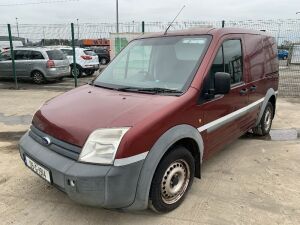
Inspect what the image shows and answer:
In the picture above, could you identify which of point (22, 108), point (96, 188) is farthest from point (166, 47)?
point (22, 108)

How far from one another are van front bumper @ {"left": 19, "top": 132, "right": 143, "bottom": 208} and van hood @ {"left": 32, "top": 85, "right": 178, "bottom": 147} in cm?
25

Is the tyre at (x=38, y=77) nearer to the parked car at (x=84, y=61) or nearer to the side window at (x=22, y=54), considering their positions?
the side window at (x=22, y=54)

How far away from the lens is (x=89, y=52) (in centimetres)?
1825

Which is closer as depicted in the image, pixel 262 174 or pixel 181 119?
pixel 181 119

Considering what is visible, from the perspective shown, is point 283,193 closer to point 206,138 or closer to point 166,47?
point 206,138

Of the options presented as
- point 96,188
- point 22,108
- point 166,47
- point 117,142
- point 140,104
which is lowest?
point 22,108

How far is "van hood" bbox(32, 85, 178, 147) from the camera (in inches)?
115

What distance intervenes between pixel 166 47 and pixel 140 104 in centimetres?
119

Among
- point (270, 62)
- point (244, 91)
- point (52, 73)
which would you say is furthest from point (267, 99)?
point (52, 73)

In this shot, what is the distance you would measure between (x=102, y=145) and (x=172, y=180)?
97 cm

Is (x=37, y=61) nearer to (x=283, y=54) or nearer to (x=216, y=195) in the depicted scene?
(x=283, y=54)

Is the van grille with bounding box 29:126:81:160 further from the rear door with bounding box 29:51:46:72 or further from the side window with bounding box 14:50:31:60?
the side window with bounding box 14:50:31:60

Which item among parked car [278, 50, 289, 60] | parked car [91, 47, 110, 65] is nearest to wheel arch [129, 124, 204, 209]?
parked car [278, 50, 289, 60]

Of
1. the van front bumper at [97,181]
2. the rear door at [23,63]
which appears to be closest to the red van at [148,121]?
the van front bumper at [97,181]
